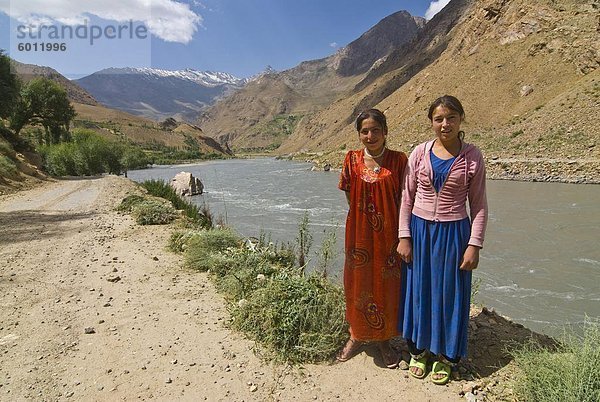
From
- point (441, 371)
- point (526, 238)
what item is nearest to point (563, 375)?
point (441, 371)

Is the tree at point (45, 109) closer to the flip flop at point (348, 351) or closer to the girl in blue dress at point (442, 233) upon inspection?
the flip flop at point (348, 351)

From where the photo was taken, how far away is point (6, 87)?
62.5 ft

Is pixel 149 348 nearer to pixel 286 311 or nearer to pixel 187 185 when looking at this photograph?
pixel 286 311

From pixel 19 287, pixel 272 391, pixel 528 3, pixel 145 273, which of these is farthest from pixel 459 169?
pixel 528 3

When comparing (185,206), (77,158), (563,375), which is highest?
(77,158)

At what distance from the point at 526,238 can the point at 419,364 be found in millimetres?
8106

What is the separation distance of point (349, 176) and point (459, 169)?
0.75m

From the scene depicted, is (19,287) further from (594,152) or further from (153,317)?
(594,152)

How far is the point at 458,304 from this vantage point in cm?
237

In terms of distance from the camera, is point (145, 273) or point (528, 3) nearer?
point (145, 273)

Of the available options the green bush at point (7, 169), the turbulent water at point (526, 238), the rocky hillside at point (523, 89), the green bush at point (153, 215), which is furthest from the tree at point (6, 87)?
the rocky hillside at point (523, 89)

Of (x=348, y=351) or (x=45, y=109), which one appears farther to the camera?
(x=45, y=109)

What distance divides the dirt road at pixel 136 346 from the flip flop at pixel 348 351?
0.15 ft

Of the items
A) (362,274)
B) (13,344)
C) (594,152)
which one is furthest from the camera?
(594,152)
